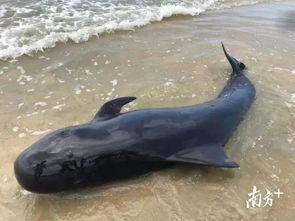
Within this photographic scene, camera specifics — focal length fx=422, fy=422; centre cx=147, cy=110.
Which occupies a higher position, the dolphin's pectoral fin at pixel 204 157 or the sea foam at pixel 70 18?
the sea foam at pixel 70 18

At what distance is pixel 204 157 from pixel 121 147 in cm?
85

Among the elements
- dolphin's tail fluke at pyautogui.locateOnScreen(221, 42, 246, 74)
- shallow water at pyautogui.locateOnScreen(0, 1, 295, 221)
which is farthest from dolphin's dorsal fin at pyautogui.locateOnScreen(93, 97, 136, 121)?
dolphin's tail fluke at pyautogui.locateOnScreen(221, 42, 246, 74)

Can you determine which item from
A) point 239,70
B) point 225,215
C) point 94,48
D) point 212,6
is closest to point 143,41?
point 94,48

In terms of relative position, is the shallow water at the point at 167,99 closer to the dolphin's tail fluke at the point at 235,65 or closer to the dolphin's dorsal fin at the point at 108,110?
the dolphin's tail fluke at the point at 235,65

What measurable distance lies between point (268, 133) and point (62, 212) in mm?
2682

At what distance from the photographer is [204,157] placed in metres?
4.25

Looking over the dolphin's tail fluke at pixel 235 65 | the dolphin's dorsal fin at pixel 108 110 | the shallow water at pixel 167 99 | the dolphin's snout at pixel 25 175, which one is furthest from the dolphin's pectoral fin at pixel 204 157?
the dolphin's tail fluke at pixel 235 65

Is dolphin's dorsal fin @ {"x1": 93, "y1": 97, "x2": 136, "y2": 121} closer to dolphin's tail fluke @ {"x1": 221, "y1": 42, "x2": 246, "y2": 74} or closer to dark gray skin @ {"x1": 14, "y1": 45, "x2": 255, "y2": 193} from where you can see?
dark gray skin @ {"x1": 14, "y1": 45, "x2": 255, "y2": 193}

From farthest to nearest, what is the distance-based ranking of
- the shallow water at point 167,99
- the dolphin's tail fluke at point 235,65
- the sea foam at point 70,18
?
the sea foam at point 70,18, the dolphin's tail fluke at point 235,65, the shallow water at point 167,99

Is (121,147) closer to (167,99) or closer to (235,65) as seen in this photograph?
(167,99)

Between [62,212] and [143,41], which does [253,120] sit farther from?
[143,41]

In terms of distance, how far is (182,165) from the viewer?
4543mm

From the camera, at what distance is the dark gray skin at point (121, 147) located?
3.87 meters

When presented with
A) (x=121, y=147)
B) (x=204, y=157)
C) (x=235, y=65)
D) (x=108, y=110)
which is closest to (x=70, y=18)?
(x=235, y=65)
